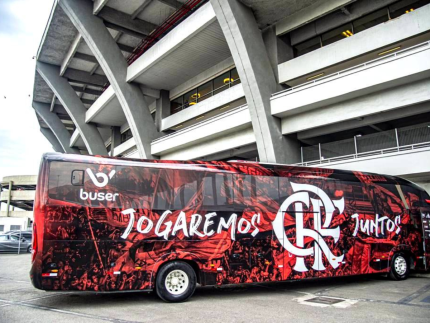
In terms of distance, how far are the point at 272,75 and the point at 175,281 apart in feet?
46.6

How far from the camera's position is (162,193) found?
7.91 m

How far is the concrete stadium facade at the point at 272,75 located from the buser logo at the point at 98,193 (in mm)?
11671

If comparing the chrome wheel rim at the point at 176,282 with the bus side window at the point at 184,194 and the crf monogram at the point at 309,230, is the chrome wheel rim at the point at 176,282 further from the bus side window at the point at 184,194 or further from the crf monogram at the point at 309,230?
the crf monogram at the point at 309,230

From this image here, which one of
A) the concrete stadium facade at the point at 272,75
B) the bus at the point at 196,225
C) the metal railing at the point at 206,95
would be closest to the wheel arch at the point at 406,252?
the bus at the point at 196,225

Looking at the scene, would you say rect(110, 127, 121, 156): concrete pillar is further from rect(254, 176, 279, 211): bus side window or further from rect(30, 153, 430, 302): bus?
rect(254, 176, 279, 211): bus side window

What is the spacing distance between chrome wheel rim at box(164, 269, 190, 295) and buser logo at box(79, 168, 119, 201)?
2.12m

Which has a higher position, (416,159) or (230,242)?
(416,159)

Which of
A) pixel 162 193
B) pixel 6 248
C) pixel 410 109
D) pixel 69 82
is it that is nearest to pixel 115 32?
pixel 69 82

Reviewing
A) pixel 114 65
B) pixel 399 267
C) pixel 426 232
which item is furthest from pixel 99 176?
pixel 114 65

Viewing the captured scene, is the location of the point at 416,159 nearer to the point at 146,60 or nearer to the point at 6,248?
the point at 146,60

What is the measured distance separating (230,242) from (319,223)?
8.75 feet

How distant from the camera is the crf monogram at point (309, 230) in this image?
29.4ft

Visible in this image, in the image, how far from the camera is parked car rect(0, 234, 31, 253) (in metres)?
20.7

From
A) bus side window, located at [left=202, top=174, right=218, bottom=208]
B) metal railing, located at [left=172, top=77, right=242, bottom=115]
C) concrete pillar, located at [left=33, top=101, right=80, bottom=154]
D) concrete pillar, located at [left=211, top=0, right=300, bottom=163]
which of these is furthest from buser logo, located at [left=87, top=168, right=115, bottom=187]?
concrete pillar, located at [left=33, top=101, right=80, bottom=154]
